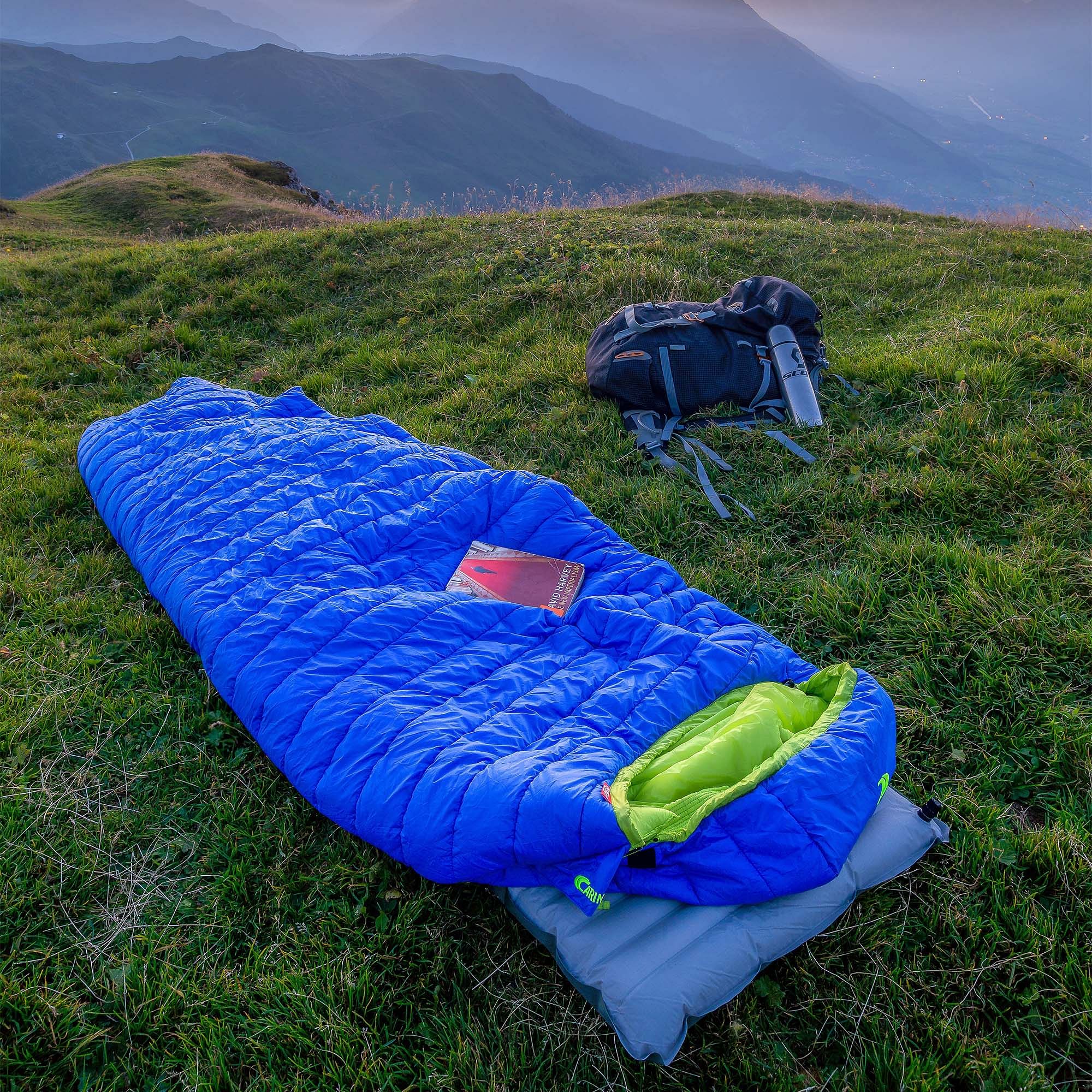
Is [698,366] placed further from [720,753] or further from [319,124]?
[319,124]

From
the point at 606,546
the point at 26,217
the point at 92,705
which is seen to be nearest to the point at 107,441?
the point at 92,705

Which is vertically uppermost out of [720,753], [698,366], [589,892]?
[698,366]

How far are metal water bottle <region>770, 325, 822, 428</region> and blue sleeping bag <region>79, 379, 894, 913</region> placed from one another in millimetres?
1953

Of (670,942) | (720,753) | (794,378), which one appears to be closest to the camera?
(670,942)

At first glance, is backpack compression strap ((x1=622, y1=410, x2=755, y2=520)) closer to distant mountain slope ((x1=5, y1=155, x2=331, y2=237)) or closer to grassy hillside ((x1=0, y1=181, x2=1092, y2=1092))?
grassy hillside ((x1=0, y1=181, x2=1092, y2=1092))

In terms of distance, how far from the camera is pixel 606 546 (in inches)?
111

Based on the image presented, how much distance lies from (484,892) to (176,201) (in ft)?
64.5

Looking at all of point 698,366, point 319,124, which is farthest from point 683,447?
point 319,124

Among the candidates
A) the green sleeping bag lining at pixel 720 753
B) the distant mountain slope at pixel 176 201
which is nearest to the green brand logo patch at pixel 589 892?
the green sleeping bag lining at pixel 720 753

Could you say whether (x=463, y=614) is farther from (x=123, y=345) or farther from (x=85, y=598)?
(x=123, y=345)

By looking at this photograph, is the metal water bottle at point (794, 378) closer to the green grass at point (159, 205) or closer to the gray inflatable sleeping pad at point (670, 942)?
the gray inflatable sleeping pad at point (670, 942)

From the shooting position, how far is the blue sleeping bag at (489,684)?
5.66 ft

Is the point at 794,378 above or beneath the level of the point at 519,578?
above

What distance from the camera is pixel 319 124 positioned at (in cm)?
12631
